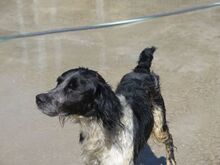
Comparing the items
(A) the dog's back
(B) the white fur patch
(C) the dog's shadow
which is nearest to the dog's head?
(B) the white fur patch

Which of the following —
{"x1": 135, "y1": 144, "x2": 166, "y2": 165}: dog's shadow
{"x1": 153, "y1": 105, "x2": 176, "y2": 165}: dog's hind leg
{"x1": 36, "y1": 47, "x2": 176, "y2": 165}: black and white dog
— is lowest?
Result: {"x1": 135, "y1": 144, "x2": 166, "y2": 165}: dog's shadow

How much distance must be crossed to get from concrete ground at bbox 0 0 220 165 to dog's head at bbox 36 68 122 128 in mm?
1388

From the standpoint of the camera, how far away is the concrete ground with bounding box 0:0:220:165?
5.79 metres

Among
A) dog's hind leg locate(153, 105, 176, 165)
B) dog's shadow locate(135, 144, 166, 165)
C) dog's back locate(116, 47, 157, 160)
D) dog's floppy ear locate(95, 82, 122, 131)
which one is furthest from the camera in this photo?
dog's shadow locate(135, 144, 166, 165)

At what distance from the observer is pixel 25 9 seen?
35.1 feet

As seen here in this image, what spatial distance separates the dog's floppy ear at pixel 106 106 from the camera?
168 inches

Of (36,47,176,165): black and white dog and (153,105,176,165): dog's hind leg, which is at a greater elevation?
(36,47,176,165): black and white dog

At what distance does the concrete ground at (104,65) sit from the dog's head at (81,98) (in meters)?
1.39

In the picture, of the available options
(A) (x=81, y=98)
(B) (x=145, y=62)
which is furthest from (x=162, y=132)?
(A) (x=81, y=98)

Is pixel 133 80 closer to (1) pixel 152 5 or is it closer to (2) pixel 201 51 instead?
(2) pixel 201 51

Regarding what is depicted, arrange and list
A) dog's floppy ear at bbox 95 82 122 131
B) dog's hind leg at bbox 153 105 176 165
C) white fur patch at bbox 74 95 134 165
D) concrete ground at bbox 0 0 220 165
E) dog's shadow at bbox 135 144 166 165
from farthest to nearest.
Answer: concrete ground at bbox 0 0 220 165, dog's shadow at bbox 135 144 166 165, dog's hind leg at bbox 153 105 176 165, white fur patch at bbox 74 95 134 165, dog's floppy ear at bbox 95 82 122 131

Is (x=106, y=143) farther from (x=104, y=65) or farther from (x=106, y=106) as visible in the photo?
(x=104, y=65)

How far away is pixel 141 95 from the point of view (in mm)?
5008

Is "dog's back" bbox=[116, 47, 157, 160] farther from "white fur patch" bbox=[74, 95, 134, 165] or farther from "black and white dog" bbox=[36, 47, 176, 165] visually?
"white fur patch" bbox=[74, 95, 134, 165]
